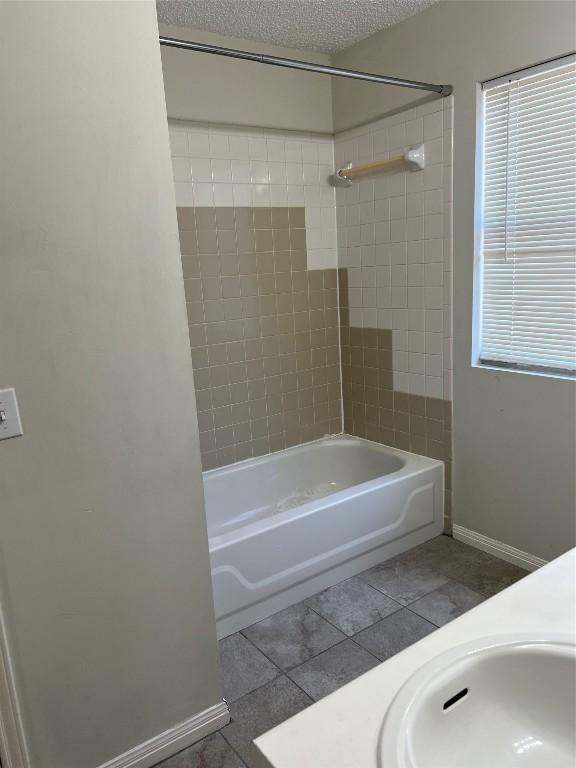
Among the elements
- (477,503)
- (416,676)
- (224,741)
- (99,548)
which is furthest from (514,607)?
(477,503)

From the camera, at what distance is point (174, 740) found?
1774 millimetres

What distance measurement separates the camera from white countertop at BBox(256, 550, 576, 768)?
0.77 metres

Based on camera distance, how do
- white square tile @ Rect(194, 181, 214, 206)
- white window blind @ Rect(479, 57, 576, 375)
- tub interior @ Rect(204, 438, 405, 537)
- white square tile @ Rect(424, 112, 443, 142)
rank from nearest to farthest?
white window blind @ Rect(479, 57, 576, 375)
white square tile @ Rect(424, 112, 443, 142)
white square tile @ Rect(194, 181, 214, 206)
tub interior @ Rect(204, 438, 405, 537)

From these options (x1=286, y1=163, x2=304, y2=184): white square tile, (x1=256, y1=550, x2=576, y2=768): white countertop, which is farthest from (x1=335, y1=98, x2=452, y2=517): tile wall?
(x1=256, y1=550, x2=576, y2=768): white countertop

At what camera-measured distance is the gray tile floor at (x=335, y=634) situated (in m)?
1.90

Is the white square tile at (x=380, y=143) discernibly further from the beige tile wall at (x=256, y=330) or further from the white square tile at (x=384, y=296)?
the white square tile at (x=384, y=296)

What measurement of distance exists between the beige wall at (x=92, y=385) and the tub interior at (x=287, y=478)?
1.35 m

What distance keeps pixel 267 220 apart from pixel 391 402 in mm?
1238

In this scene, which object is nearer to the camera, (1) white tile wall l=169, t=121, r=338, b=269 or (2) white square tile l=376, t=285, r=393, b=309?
(1) white tile wall l=169, t=121, r=338, b=269

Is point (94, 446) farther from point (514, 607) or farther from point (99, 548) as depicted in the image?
point (514, 607)

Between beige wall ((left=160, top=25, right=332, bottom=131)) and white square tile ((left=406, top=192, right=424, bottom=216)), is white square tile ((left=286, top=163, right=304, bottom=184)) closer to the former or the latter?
beige wall ((left=160, top=25, right=332, bottom=131))

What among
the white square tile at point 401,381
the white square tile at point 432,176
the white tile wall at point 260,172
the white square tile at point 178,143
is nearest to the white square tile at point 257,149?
the white tile wall at point 260,172

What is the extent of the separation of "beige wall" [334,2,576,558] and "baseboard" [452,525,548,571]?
0.03m

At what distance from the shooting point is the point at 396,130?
2893mm
